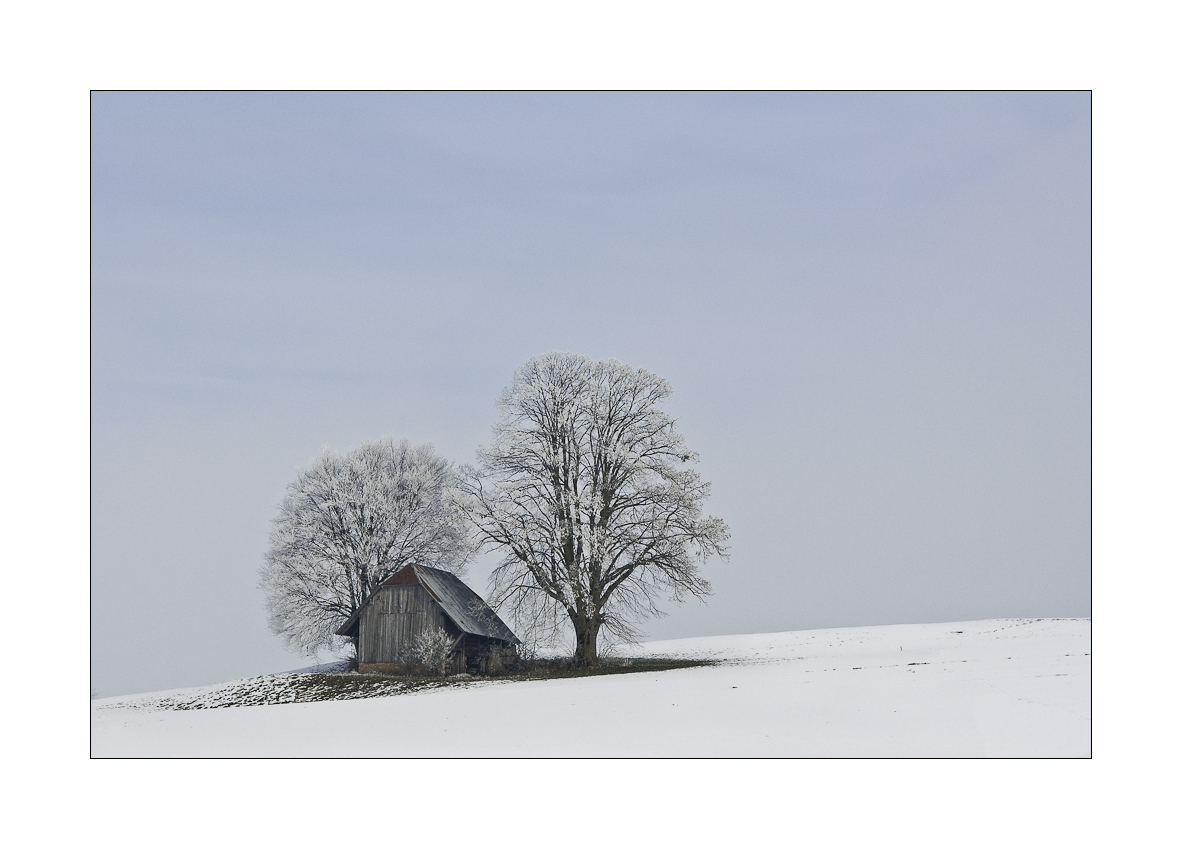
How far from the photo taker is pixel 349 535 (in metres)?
48.4

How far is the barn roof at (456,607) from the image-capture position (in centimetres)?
4275

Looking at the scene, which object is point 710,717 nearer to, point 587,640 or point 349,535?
point 587,640

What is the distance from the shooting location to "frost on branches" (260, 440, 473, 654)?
4738 cm

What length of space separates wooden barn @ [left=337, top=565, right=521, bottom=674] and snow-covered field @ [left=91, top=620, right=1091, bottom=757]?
8460 mm

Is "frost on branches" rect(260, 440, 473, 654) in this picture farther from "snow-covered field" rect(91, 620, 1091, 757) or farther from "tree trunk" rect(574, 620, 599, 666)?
"snow-covered field" rect(91, 620, 1091, 757)

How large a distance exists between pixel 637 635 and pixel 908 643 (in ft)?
36.1

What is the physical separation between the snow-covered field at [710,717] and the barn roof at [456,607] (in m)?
9.12

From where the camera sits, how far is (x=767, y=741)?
20922 mm

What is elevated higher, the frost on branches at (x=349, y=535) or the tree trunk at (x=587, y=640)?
the frost on branches at (x=349, y=535)

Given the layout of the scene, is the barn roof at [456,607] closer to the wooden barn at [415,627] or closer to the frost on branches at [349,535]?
the wooden barn at [415,627]

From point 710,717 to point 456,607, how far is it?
22.1m

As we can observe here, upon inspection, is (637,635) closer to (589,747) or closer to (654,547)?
(654,547)

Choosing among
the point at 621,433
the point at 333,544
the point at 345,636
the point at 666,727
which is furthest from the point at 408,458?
the point at 666,727

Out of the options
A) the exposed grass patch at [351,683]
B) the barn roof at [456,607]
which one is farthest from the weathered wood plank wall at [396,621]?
the exposed grass patch at [351,683]
